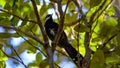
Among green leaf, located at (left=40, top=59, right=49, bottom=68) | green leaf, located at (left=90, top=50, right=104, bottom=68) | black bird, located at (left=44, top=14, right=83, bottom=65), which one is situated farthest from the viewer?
black bird, located at (left=44, top=14, right=83, bottom=65)

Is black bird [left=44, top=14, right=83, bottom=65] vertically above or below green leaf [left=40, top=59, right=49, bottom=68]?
above

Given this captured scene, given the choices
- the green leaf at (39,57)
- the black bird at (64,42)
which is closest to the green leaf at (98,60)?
the black bird at (64,42)

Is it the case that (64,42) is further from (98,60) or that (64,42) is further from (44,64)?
(98,60)

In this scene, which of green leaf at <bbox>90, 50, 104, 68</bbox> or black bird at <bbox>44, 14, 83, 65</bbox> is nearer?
green leaf at <bbox>90, 50, 104, 68</bbox>

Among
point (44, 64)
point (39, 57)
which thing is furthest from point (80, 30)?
point (39, 57)

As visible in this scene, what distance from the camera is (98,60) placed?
3.47ft

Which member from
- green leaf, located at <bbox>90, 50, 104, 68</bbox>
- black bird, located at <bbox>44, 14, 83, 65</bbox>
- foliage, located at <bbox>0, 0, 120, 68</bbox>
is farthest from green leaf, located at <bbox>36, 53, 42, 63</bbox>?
green leaf, located at <bbox>90, 50, 104, 68</bbox>

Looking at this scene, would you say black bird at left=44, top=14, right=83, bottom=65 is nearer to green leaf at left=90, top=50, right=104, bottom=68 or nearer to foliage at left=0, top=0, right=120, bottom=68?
foliage at left=0, top=0, right=120, bottom=68

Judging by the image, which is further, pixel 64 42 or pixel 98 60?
pixel 64 42

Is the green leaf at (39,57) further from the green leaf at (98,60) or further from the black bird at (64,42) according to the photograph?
the green leaf at (98,60)

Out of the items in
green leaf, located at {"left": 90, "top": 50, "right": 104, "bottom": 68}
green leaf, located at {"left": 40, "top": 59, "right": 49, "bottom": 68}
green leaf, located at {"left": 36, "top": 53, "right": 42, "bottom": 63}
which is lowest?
green leaf, located at {"left": 90, "top": 50, "right": 104, "bottom": 68}

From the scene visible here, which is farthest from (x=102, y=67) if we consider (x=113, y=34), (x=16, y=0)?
(x=16, y=0)

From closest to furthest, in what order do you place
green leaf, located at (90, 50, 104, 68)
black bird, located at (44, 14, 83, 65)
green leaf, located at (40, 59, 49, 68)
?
green leaf, located at (90, 50, 104, 68) → green leaf, located at (40, 59, 49, 68) → black bird, located at (44, 14, 83, 65)

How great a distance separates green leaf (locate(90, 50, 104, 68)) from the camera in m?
1.05
